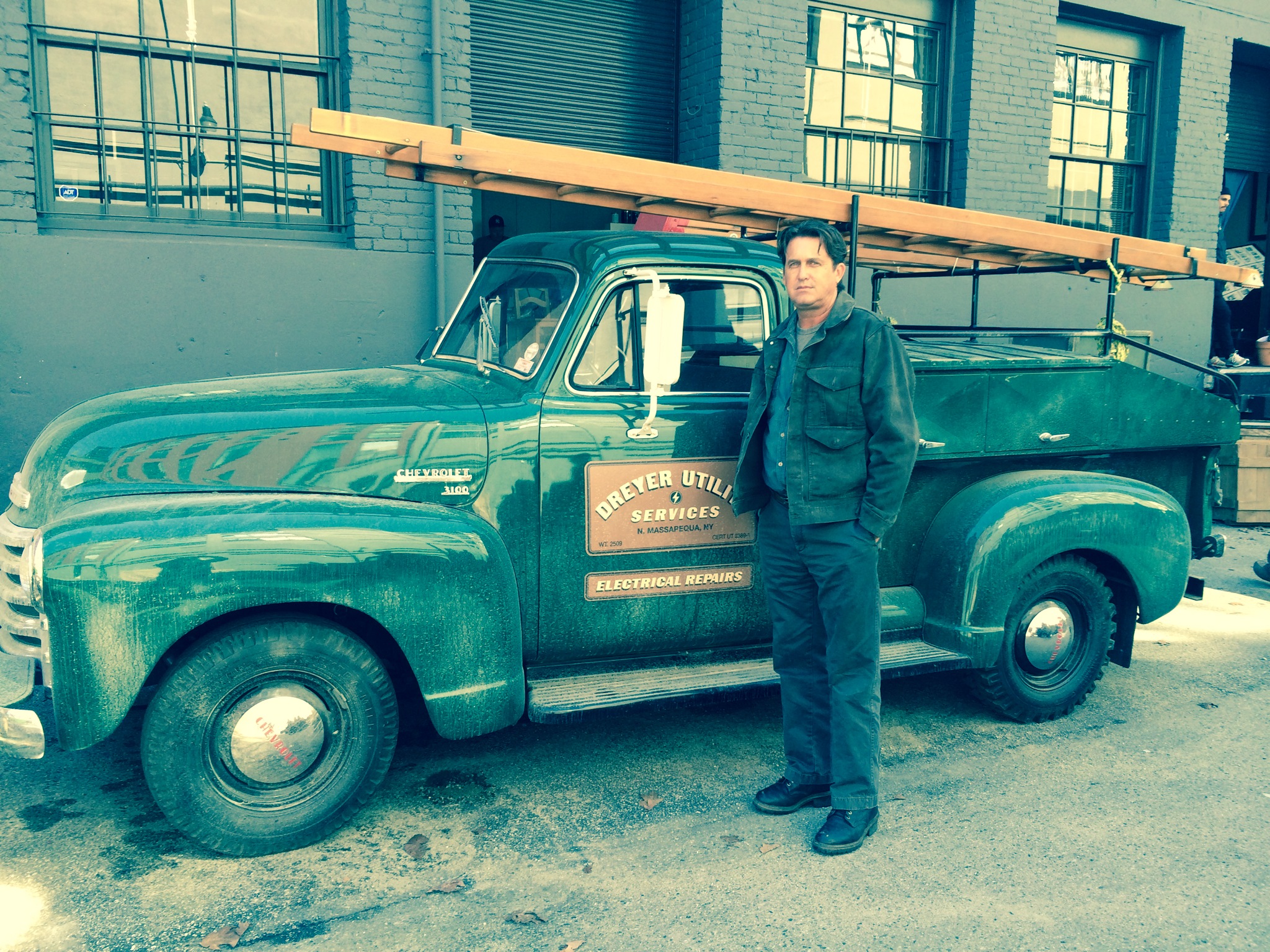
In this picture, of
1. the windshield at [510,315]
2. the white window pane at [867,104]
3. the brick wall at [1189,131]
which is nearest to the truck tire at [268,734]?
the windshield at [510,315]

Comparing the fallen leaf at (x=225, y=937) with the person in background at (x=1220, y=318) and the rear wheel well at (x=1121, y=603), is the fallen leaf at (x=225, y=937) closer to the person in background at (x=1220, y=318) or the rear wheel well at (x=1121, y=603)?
the rear wheel well at (x=1121, y=603)

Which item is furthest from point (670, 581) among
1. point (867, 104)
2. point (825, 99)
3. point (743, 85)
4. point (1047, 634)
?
point (867, 104)

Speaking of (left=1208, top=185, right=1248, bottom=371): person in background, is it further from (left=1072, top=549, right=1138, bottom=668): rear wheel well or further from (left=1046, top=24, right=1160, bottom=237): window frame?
(left=1072, top=549, right=1138, bottom=668): rear wheel well

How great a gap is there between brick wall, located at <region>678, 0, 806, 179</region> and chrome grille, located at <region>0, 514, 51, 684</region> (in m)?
6.55

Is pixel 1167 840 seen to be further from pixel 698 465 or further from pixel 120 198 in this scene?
pixel 120 198

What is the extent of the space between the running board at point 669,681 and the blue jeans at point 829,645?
28 cm

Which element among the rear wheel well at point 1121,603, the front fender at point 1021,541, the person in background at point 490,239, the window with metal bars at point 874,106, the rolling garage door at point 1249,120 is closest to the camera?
the front fender at point 1021,541

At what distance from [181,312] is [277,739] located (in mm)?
4612

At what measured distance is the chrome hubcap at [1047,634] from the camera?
4.56 metres

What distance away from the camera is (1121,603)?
4.83 m

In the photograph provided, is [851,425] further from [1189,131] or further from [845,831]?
[1189,131]

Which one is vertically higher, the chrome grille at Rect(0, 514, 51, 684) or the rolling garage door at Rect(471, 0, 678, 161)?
the rolling garage door at Rect(471, 0, 678, 161)

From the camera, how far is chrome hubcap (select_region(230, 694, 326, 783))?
3338 mm

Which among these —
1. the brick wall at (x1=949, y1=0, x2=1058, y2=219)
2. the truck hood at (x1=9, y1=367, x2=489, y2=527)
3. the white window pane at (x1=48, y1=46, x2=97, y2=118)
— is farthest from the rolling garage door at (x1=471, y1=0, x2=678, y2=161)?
the truck hood at (x1=9, y1=367, x2=489, y2=527)
